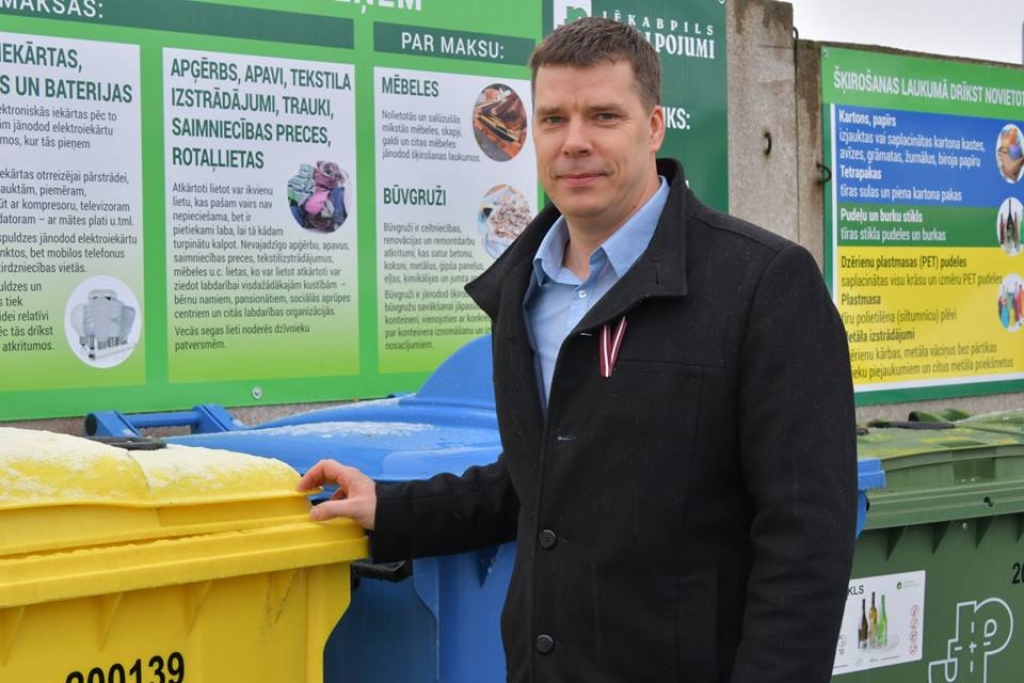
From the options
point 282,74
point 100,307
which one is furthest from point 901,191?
point 100,307

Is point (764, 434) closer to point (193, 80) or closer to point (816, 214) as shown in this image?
point (193, 80)

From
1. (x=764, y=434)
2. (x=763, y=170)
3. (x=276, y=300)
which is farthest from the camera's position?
(x=763, y=170)

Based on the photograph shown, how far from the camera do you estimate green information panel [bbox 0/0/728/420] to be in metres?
4.75

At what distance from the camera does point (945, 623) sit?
4395 mm

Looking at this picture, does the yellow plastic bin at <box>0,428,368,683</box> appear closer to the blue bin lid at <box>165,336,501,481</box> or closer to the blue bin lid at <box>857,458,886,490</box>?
the blue bin lid at <box>165,336,501,481</box>

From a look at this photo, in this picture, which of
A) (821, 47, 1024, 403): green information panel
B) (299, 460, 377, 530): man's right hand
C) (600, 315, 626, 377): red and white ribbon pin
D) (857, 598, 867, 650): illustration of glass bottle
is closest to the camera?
(600, 315, 626, 377): red and white ribbon pin

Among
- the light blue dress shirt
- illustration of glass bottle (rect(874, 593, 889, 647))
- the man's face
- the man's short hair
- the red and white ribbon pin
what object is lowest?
illustration of glass bottle (rect(874, 593, 889, 647))

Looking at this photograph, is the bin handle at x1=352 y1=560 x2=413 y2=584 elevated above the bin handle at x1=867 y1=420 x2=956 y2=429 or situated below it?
below

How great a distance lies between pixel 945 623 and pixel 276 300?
254 centimetres

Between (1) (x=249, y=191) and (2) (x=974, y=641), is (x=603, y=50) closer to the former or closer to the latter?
(2) (x=974, y=641)

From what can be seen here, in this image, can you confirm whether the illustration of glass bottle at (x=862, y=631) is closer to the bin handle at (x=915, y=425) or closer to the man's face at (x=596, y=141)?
the bin handle at (x=915, y=425)

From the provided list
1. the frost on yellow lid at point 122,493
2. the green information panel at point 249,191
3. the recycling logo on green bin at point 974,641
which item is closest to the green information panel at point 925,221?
the green information panel at point 249,191

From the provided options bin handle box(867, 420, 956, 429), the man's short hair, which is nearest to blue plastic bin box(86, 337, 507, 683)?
the man's short hair

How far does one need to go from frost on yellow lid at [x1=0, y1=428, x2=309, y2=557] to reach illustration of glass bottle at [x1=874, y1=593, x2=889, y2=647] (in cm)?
205
